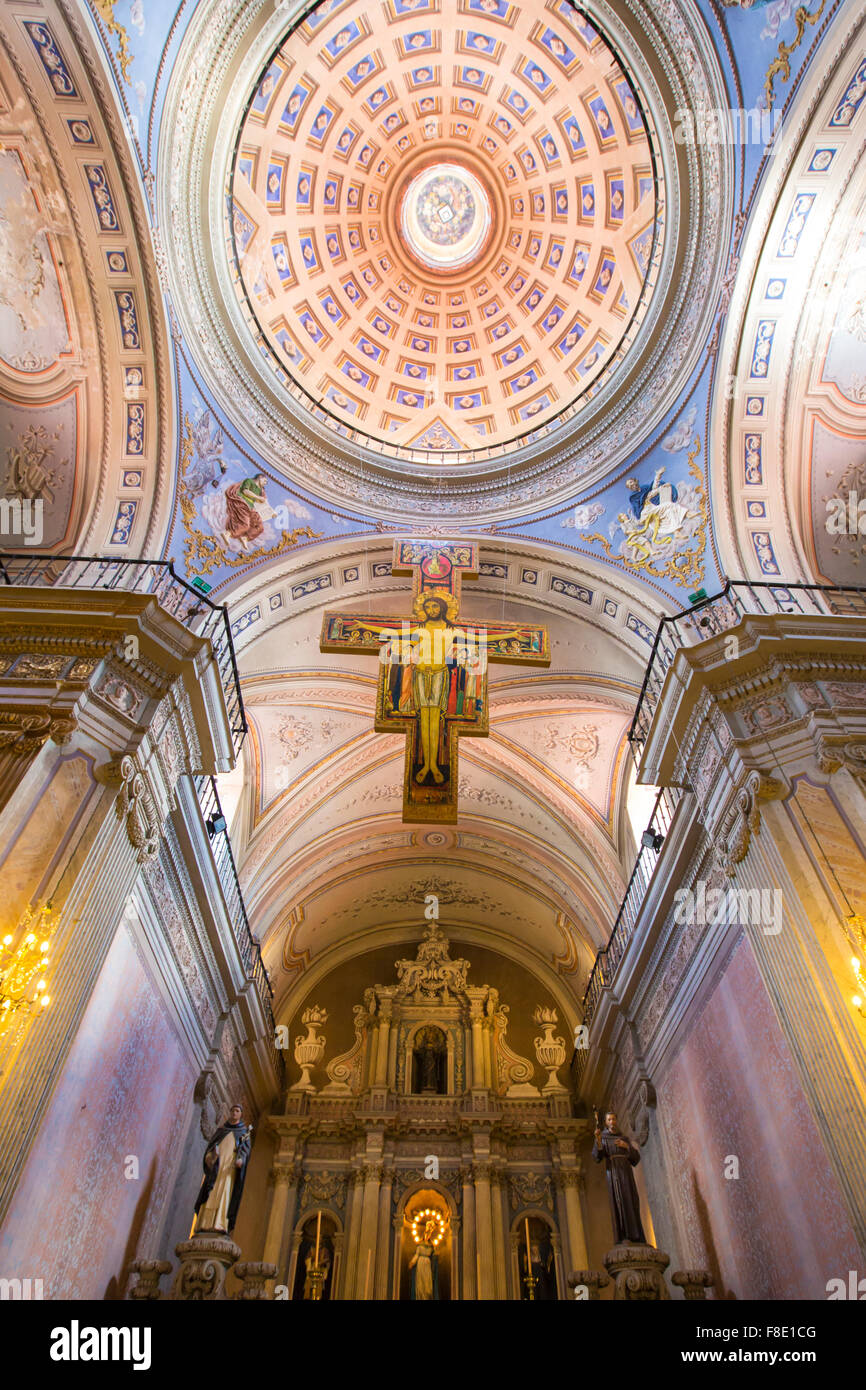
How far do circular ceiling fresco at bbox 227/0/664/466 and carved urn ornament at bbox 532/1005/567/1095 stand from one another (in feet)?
37.3

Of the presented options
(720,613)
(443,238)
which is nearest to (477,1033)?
(720,613)

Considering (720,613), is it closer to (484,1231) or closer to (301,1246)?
(484,1231)

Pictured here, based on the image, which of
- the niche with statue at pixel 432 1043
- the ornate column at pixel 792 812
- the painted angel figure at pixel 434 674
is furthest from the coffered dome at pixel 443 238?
the niche with statue at pixel 432 1043

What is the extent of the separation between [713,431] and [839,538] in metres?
2.03

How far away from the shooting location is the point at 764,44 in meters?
8.27

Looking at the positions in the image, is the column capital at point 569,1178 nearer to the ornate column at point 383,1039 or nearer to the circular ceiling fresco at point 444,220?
the ornate column at point 383,1039

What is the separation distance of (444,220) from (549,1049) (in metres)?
15.4

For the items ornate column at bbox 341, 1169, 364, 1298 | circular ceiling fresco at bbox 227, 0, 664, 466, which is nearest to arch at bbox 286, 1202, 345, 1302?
ornate column at bbox 341, 1169, 364, 1298

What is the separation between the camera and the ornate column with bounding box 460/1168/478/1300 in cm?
1332

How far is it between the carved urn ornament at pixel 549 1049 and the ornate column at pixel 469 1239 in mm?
2152

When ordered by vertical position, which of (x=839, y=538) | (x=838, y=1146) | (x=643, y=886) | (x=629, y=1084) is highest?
(x=839, y=538)
